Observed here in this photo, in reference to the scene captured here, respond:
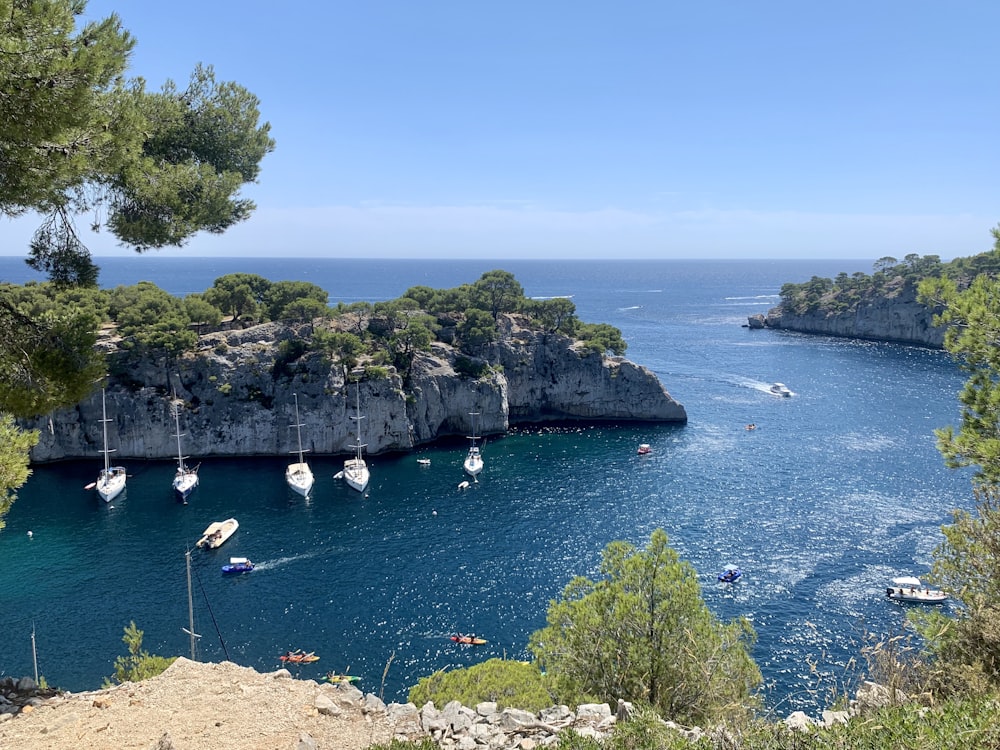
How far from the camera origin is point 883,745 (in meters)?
6.73

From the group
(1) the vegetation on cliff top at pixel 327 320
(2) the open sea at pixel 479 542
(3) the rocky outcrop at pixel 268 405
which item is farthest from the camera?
(1) the vegetation on cliff top at pixel 327 320

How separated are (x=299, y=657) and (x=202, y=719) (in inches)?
698

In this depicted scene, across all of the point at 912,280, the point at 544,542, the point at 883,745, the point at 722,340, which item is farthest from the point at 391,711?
the point at 912,280

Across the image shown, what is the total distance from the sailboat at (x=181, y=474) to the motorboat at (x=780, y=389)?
6070 cm

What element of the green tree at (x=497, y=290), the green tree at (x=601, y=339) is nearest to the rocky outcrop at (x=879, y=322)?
the green tree at (x=601, y=339)

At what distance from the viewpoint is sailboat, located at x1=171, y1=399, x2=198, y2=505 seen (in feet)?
141

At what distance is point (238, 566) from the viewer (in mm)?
33094

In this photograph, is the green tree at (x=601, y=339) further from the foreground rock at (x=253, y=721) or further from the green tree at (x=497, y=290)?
the foreground rock at (x=253, y=721)

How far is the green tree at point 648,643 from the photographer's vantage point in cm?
1184

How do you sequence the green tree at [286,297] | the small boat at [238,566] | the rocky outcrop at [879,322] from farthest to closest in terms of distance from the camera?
1. the rocky outcrop at [879,322]
2. the green tree at [286,297]
3. the small boat at [238,566]

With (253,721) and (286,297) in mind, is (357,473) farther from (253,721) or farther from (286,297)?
(253,721)

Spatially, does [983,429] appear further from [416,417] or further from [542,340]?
[542,340]

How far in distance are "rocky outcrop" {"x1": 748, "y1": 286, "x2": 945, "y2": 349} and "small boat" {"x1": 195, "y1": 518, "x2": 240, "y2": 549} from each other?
4069 inches

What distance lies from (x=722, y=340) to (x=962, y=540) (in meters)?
107
